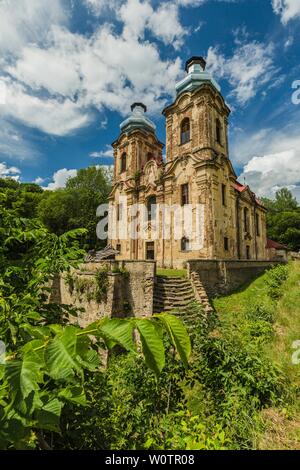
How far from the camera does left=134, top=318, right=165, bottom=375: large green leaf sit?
118cm

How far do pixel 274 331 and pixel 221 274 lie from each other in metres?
6.48

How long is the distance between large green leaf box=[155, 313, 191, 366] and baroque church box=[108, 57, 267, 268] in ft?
54.5

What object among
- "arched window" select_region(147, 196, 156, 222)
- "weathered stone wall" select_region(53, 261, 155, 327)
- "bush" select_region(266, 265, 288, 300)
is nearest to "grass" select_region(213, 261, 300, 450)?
"bush" select_region(266, 265, 288, 300)

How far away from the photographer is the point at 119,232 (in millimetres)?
25422

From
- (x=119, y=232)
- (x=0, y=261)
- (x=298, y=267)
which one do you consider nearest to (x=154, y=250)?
(x=119, y=232)

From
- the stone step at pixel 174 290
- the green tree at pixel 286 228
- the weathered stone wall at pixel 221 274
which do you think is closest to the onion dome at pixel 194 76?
the weathered stone wall at pixel 221 274

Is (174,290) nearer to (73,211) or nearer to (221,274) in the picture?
(221,274)

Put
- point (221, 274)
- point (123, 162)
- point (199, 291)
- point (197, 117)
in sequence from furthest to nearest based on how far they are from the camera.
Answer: point (123, 162) < point (197, 117) < point (221, 274) < point (199, 291)

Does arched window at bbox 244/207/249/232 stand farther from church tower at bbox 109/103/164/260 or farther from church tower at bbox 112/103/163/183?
church tower at bbox 112/103/163/183

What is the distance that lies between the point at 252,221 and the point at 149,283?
17.6 meters

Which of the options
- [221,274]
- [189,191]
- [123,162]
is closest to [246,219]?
[189,191]

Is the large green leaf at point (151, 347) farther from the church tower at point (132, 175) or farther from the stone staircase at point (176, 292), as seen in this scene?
the church tower at point (132, 175)

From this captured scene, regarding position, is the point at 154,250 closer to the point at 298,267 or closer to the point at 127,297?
the point at 127,297

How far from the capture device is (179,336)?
1371 mm
